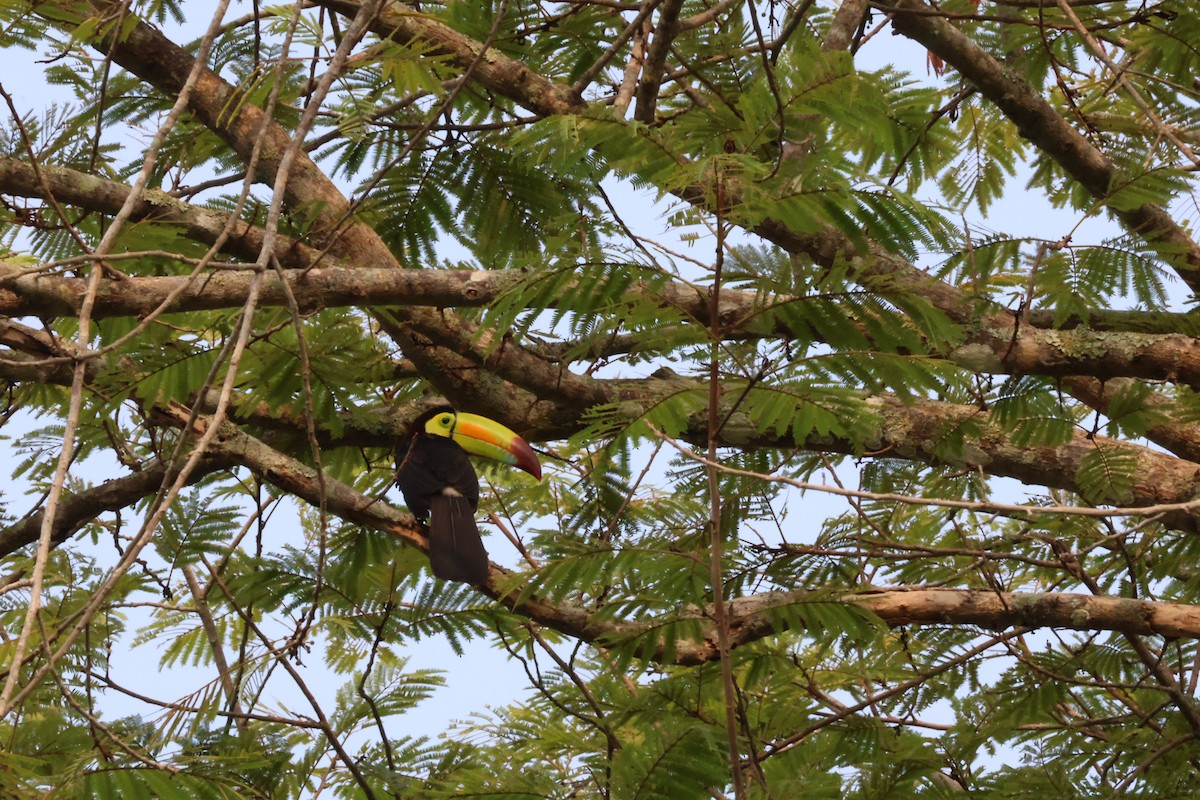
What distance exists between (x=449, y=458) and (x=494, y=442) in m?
0.27

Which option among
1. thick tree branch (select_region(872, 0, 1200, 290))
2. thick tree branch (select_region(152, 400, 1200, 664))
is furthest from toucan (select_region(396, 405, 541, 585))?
thick tree branch (select_region(872, 0, 1200, 290))

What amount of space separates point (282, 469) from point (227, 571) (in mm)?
799

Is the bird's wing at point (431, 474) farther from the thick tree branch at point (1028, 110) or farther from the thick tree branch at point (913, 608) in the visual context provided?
the thick tree branch at point (1028, 110)

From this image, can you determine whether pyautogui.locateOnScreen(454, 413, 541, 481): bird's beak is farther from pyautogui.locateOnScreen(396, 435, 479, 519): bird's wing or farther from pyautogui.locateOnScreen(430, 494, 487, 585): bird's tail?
pyautogui.locateOnScreen(430, 494, 487, 585): bird's tail

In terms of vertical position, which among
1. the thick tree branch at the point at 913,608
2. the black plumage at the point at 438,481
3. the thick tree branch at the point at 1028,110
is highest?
the thick tree branch at the point at 1028,110

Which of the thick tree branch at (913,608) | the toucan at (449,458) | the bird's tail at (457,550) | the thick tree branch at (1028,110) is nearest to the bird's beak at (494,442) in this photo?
the toucan at (449,458)

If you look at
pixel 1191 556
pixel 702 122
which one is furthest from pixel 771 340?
pixel 1191 556

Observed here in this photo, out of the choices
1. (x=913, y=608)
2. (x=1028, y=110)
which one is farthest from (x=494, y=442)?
(x=1028, y=110)

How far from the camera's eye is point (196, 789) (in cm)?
279

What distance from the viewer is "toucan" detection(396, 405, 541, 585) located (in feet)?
15.4

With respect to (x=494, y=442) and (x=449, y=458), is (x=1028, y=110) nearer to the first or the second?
(x=494, y=442)

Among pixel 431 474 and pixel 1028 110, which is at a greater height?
pixel 1028 110

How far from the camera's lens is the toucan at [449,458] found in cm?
470

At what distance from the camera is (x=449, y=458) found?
4934mm
